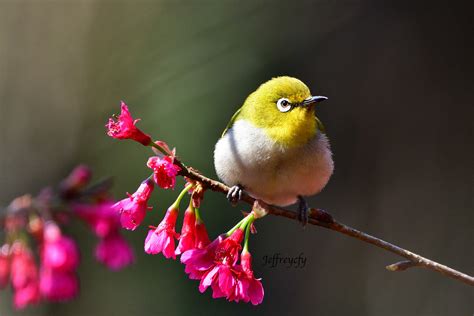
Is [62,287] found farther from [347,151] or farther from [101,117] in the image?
[101,117]

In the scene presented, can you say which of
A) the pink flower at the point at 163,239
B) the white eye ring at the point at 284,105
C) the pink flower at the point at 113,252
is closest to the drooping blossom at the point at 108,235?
the pink flower at the point at 113,252

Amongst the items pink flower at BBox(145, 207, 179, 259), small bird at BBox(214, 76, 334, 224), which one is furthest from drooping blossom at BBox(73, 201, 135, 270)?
small bird at BBox(214, 76, 334, 224)

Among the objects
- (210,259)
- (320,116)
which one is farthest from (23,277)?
(320,116)

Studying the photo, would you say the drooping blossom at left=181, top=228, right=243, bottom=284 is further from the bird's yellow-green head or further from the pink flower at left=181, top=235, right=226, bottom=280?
the bird's yellow-green head

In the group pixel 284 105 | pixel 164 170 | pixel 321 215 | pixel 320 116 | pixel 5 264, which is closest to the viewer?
pixel 5 264

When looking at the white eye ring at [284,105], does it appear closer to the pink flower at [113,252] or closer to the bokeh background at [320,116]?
the pink flower at [113,252]

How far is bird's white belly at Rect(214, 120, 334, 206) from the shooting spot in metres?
2.43

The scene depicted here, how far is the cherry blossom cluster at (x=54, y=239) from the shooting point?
1237mm

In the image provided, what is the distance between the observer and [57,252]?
1240 millimetres

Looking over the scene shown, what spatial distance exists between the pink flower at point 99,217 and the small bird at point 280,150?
3.59ft

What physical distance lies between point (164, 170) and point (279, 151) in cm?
83

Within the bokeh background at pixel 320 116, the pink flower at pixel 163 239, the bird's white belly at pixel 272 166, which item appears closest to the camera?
the pink flower at pixel 163 239

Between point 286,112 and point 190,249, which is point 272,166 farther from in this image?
point 190,249

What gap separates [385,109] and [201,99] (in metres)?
2.03
